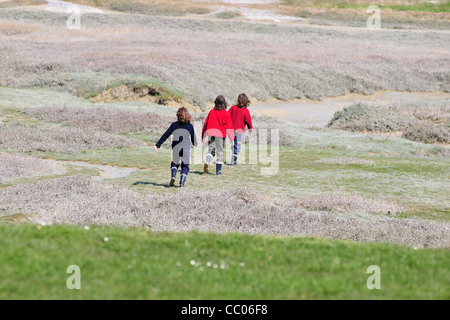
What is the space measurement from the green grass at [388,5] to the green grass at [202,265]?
140297 mm

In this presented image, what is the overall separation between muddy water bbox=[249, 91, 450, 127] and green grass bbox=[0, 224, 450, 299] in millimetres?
27012

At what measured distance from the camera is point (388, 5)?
14612 centimetres

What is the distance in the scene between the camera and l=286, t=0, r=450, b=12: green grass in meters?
141

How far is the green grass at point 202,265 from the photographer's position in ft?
25.3

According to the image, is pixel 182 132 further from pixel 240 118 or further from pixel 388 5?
pixel 388 5

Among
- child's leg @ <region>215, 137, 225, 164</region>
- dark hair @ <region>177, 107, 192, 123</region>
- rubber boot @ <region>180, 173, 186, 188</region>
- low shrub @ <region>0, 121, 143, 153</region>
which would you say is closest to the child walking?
dark hair @ <region>177, 107, 192, 123</region>

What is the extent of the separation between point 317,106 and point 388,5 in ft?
362

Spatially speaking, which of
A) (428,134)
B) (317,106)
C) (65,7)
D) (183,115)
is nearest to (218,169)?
(183,115)

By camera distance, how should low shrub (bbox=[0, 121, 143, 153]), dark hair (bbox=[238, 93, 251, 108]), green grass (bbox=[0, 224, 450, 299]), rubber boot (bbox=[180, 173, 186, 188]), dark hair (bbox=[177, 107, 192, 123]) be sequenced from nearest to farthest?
green grass (bbox=[0, 224, 450, 299]) < dark hair (bbox=[177, 107, 192, 123]) < rubber boot (bbox=[180, 173, 186, 188]) < dark hair (bbox=[238, 93, 251, 108]) < low shrub (bbox=[0, 121, 143, 153])

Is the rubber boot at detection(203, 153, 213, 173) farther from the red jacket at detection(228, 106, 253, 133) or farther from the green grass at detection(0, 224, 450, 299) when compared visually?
the green grass at detection(0, 224, 450, 299)

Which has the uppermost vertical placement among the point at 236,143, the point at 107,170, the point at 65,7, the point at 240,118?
the point at 65,7

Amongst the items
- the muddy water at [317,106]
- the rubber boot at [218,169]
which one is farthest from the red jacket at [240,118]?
the muddy water at [317,106]

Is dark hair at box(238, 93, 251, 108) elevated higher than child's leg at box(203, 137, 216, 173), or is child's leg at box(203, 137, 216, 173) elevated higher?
dark hair at box(238, 93, 251, 108)

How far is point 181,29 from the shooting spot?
9356cm
